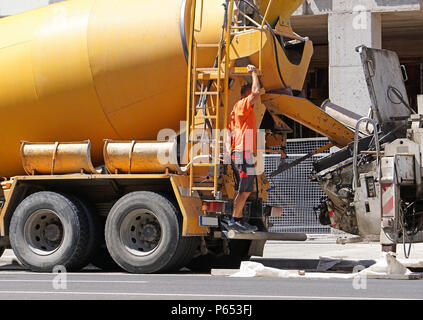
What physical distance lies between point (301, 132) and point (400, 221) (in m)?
12.2

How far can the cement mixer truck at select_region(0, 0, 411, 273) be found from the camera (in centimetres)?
1104

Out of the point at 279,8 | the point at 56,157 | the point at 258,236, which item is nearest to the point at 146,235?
the point at 258,236

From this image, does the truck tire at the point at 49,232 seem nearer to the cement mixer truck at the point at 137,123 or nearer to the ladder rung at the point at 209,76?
the cement mixer truck at the point at 137,123

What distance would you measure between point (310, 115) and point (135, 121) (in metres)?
2.20

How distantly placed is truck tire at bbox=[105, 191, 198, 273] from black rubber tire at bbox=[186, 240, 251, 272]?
3.97 ft

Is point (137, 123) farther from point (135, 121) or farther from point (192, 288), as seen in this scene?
point (192, 288)

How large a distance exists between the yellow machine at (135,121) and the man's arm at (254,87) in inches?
5.3

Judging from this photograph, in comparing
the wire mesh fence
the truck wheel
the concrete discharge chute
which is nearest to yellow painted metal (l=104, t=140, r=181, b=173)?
the concrete discharge chute

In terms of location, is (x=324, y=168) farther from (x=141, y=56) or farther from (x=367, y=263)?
(x=141, y=56)

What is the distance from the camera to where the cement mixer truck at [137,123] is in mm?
11039

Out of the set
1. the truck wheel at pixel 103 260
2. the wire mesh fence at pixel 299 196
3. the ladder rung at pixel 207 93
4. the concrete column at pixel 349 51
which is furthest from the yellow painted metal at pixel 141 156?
the concrete column at pixel 349 51

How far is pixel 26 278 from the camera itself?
1057 centimetres

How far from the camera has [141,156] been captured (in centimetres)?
1130
